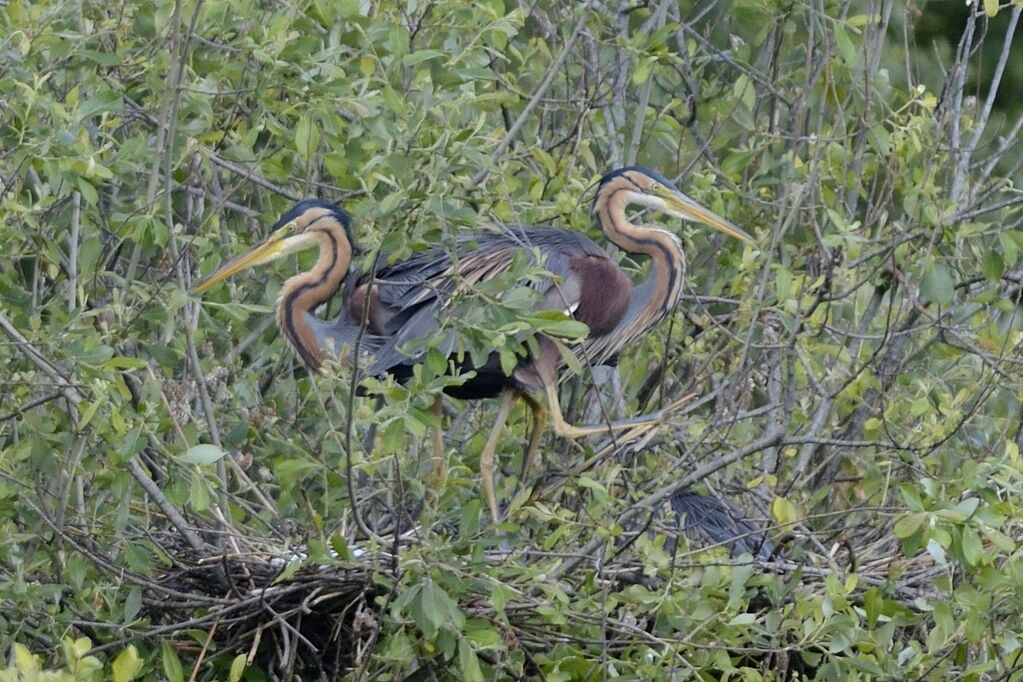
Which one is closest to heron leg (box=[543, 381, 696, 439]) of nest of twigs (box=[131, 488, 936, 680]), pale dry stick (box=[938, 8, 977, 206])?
Result: nest of twigs (box=[131, 488, 936, 680])

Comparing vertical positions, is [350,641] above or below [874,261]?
below

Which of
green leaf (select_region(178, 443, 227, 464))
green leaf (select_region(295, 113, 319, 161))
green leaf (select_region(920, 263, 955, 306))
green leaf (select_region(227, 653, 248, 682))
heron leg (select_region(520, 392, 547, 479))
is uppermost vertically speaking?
green leaf (select_region(295, 113, 319, 161))

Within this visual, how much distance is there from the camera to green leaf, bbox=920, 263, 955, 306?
4184 millimetres

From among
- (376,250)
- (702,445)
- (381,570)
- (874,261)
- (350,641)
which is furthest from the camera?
(874,261)

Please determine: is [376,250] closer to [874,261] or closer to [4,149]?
[4,149]

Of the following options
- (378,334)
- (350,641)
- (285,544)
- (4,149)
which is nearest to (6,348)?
(4,149)

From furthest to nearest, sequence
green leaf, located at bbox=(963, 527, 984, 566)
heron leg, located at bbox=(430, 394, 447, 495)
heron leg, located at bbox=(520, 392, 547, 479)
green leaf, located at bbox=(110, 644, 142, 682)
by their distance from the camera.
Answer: heron leg, located at bbox=(520, 392, 547, 479) → heron leg, located at bbox=(430, 394, 447, 495) → green leaf, located at bbox=(963, 527, 984, 566) → green leaf, located at bbox=(110, 644, 142, 682)

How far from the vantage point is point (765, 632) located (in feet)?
11.3

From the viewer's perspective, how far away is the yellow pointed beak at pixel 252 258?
14.4 feet

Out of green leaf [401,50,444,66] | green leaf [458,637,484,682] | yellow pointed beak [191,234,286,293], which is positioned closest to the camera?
green leaf [458,637,484,682]

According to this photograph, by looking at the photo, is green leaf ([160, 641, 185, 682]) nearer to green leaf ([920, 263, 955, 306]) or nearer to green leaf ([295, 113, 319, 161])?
green leaf ([295, 113, 319, 161])

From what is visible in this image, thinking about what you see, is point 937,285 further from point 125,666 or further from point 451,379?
point 125,666

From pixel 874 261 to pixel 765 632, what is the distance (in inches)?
60.1

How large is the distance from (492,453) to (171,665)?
149 cm
